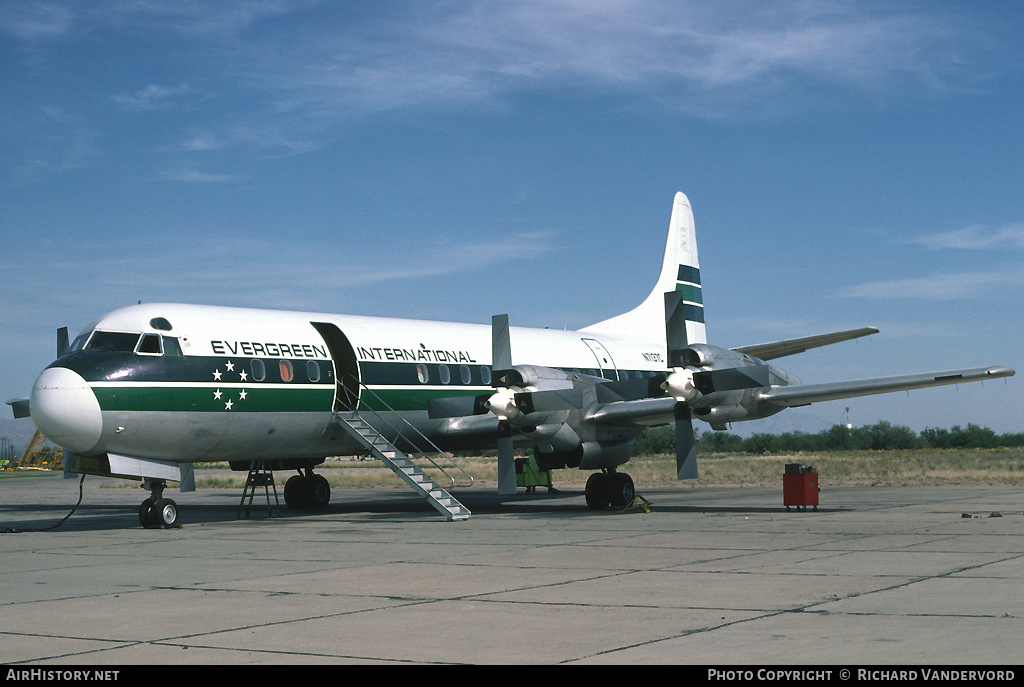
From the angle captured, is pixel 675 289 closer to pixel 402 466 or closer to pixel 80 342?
pixel 402 466

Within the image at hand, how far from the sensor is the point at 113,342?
18.5m

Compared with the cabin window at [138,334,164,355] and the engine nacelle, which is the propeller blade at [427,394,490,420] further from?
the cabin window at [138,334,164,355]

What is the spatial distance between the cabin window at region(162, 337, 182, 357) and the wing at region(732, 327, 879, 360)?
14.1 metres

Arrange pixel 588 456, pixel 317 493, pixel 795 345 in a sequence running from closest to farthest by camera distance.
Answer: pixel 588 456, pixel 317 493, pixel 795 345

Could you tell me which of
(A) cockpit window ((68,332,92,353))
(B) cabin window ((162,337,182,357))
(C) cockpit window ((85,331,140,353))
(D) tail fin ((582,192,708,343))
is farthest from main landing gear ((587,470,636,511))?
(A) cockpit window ((68,332,92,353))

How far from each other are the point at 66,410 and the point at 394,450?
6.43 metres

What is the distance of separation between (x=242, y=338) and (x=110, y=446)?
11.0ft

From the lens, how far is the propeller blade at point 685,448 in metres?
21.0

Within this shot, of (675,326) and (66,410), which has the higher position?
(675,326)

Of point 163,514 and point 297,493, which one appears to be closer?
point 163,514

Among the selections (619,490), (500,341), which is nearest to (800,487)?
(619,490)

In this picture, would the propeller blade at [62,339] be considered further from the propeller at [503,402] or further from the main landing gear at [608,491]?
the main landing gear at [608,491]

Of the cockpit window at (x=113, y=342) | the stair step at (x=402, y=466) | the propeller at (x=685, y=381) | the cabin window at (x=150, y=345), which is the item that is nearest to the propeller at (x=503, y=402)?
the stair step at (x=402, y=466)

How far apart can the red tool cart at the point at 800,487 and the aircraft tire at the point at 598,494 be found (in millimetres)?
3995
